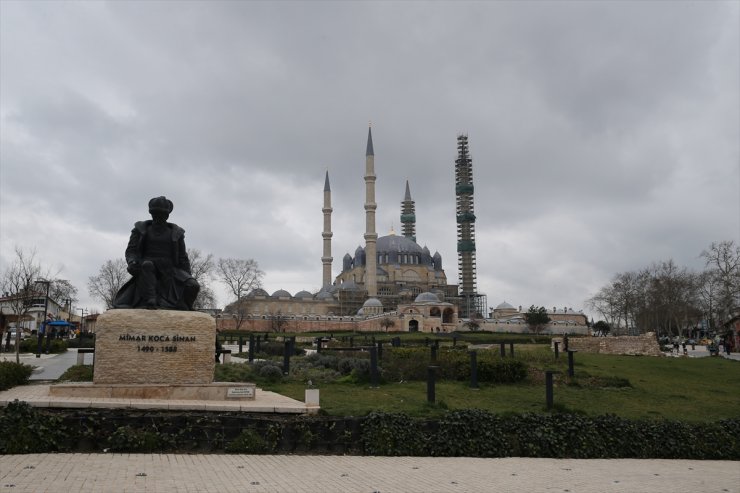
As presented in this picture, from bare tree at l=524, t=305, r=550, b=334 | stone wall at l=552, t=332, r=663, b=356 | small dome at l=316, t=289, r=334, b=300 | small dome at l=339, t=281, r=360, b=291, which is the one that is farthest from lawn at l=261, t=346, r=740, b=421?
small dome at l=316, t=289, r=334, b=300

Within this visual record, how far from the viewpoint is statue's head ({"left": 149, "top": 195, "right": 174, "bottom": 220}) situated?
34.1ft

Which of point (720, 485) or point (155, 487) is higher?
point (155, 487)

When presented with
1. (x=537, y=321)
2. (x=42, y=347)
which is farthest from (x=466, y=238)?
(x=42, y=347)

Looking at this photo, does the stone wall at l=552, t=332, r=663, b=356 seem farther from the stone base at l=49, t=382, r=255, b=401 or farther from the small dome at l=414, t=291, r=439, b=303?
the small dome at l=414, t=291, r=439, b=303

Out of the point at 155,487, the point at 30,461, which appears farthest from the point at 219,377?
the point at 155,487

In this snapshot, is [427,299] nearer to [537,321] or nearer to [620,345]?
[537,321]

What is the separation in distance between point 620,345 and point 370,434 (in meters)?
28.2

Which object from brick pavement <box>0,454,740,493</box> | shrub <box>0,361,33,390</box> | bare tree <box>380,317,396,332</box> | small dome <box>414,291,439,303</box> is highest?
small dome <box>414,291,439,303</box>

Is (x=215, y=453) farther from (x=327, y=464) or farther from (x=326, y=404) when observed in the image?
(x=326, y=404)

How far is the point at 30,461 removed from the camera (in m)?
6.50

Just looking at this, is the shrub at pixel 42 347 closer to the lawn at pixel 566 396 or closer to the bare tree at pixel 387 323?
the lawn at pixel 566 396

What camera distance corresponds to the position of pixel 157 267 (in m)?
10.3

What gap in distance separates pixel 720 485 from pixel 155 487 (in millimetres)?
6730

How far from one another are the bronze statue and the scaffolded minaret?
2968 inches
